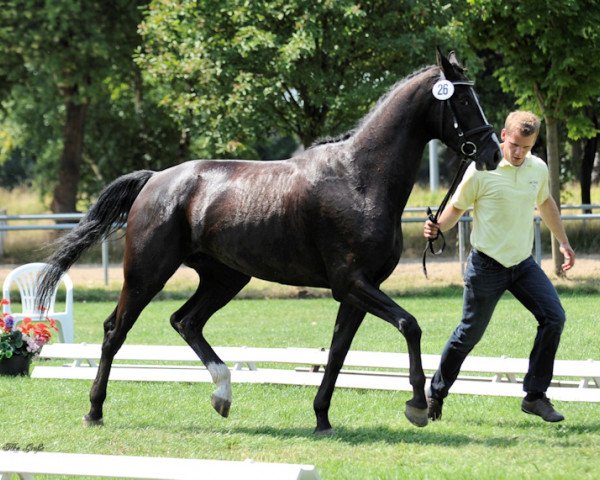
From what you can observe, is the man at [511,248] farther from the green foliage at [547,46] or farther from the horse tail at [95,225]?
the green foliage at [547,46]

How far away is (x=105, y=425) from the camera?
7.99 meters

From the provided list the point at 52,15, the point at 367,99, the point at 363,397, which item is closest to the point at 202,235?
the point at 363,397

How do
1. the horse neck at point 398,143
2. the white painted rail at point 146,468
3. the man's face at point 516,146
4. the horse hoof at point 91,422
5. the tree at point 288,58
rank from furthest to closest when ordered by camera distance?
the tree at point 288,58
the horse hoof at point 91,422
the horse neck at point 398,143
the man's face at point 516,146
the white painted rail at point 146,468

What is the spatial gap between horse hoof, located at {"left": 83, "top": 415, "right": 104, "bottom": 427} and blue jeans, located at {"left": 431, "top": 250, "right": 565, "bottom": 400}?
2.65 metres

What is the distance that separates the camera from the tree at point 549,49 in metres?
17.3

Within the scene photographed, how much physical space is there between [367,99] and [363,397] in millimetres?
9866

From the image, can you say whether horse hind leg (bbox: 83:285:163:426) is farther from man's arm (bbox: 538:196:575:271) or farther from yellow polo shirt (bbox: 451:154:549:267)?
man's arm (bbox: 538:196:575:271)

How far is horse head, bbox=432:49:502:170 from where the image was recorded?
280 inches

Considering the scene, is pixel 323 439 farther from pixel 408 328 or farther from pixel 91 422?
pixel 91 422

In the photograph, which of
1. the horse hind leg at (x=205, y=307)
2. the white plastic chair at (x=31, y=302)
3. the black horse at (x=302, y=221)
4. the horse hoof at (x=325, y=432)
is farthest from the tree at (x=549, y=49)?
→ the horse hoof at (x=325, y=432)

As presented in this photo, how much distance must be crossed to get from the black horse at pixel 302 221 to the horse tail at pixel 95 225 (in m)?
0.01

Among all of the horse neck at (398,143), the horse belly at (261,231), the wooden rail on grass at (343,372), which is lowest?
the wooden rail on grass at (343,372)

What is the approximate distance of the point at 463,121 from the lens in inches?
282

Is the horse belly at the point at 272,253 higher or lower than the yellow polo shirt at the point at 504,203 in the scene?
lower
